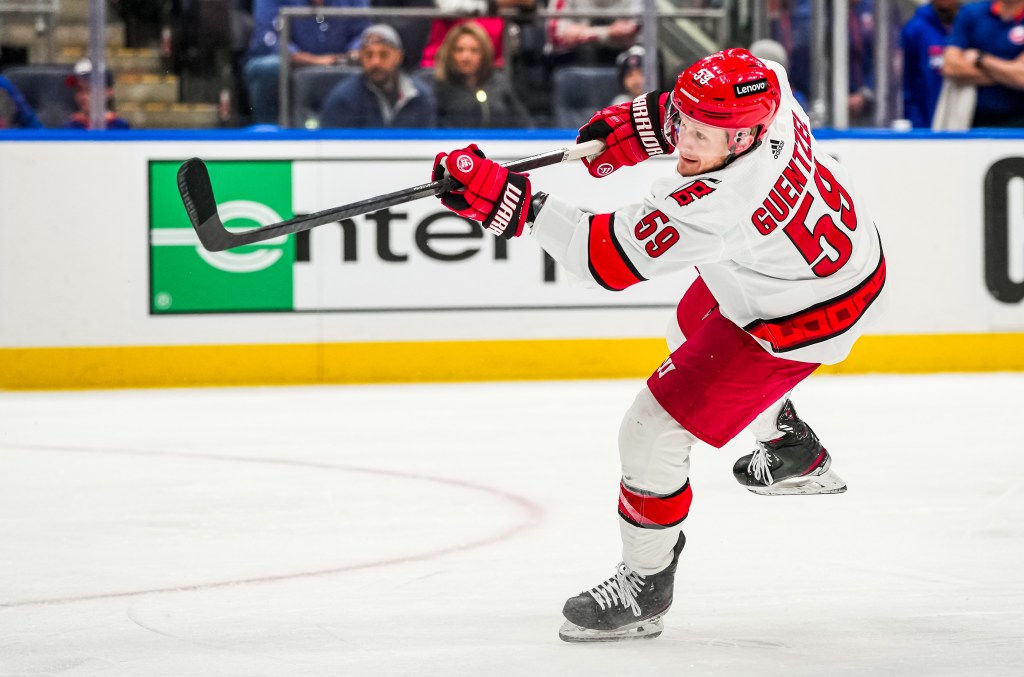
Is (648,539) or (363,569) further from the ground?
(648,539)

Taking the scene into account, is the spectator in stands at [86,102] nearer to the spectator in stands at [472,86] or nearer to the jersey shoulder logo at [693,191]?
the spectator in stands at [472,86]

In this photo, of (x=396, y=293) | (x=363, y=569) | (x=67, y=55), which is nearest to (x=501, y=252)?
(x=396, y=293)

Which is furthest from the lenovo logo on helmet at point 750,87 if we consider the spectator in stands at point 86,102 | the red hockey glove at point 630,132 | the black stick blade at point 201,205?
the spectator in stands at point 86,102

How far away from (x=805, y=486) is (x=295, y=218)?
1232 mm

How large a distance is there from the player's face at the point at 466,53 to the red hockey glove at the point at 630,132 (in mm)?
2975

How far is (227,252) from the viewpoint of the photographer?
605 centimetres

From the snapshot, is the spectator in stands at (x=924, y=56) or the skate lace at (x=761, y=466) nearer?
the skate lace at (x=761, y=466)

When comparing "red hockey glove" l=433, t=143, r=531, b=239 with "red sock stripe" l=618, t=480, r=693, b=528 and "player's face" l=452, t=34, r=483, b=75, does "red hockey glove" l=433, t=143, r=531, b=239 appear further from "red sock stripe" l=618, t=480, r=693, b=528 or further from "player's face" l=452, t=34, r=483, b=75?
"player's face" l=452, t=34, r=483, b=75

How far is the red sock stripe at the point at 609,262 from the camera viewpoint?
8.04 feet

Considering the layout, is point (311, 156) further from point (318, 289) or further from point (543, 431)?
point (543, 431)

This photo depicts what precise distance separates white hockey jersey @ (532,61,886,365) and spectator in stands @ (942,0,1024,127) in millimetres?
4090

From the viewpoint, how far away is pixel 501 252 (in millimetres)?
6230

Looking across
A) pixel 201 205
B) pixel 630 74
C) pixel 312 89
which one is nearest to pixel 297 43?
pixel 312 89

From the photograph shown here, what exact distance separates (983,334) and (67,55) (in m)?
4.08
